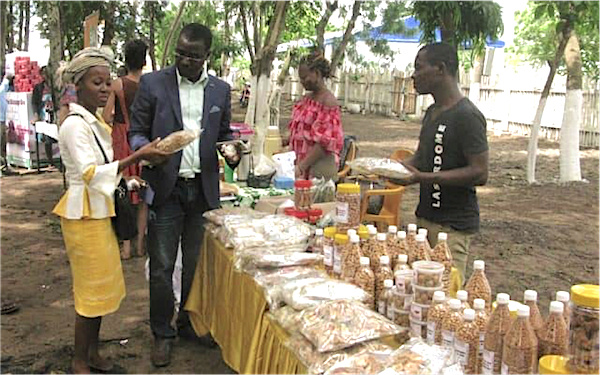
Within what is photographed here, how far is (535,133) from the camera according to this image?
353 inches

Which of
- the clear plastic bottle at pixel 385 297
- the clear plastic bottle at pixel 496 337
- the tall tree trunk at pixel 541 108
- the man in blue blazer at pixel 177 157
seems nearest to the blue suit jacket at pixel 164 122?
the man in blue blazer at pixel 177 157

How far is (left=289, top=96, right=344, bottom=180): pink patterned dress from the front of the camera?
4.67 metres

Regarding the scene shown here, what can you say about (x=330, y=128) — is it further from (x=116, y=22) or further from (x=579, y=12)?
(x=116, y=22)

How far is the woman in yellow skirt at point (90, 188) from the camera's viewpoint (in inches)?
117

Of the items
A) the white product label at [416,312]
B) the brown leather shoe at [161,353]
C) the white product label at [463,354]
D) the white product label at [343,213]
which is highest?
the white product label at [343,213]

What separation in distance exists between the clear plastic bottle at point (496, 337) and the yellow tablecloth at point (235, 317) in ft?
1.89

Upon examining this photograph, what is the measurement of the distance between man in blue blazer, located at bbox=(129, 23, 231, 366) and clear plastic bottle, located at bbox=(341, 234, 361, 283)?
128 cm

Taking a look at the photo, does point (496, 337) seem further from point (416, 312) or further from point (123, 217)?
point (123, 217)

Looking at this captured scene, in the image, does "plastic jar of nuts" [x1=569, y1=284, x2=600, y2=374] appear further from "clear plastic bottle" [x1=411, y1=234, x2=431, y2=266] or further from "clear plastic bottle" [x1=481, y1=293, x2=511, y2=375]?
"clear plastic bottle" [x1=411, y1=234, x2=431, y2=266]

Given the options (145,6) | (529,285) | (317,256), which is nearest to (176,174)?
(317,256)

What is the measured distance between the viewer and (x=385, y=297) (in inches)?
86.8

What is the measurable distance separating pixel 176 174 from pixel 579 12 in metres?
6.98

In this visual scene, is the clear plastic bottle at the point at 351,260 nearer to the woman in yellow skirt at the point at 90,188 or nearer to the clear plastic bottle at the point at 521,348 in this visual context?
the clear plastic bottle at the point at 521,348

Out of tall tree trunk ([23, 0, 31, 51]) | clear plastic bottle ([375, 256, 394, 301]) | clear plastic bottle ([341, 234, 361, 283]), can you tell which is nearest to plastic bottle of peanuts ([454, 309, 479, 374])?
clear plastic bottle ([375, 256, 394, 301])
